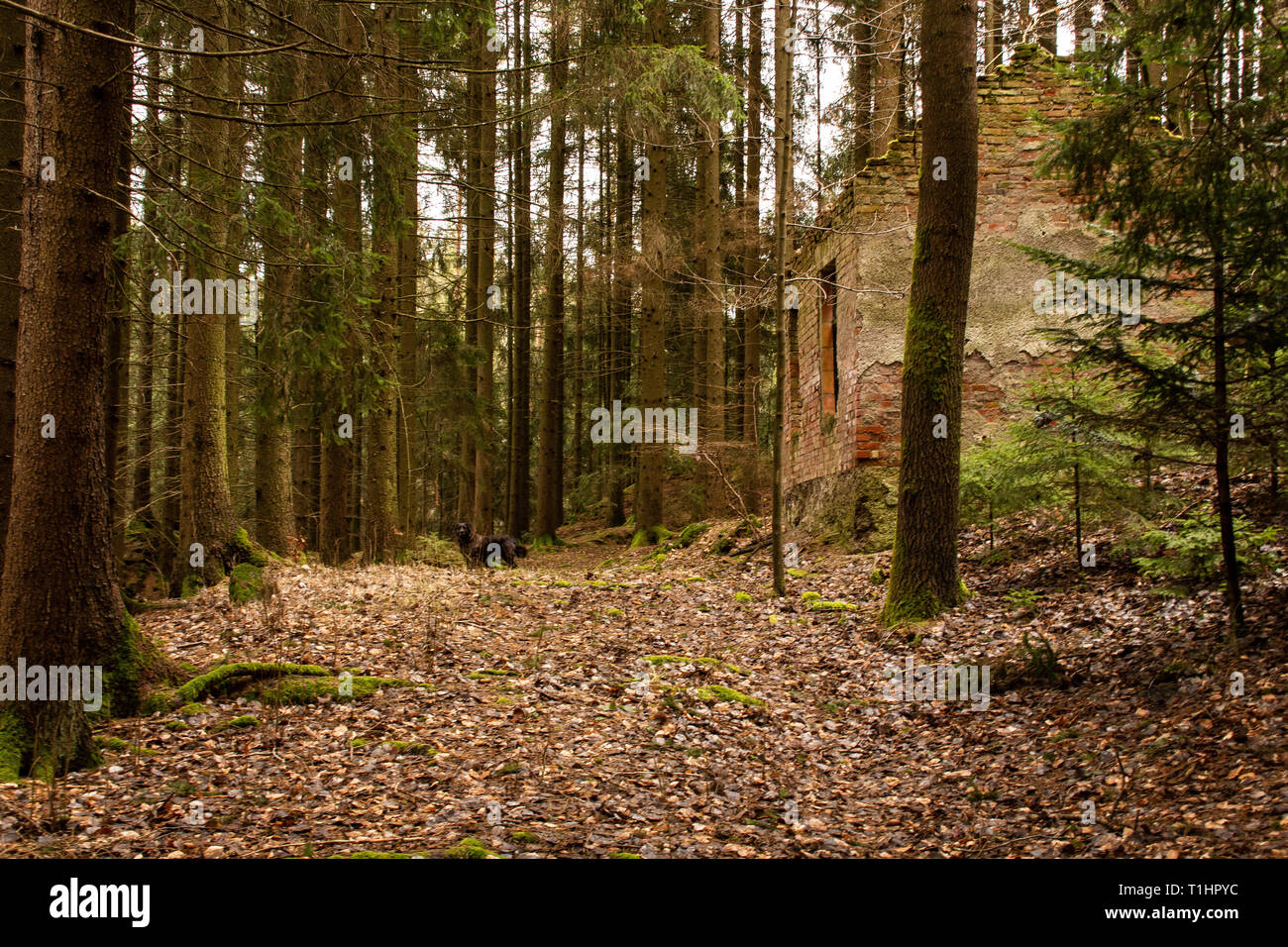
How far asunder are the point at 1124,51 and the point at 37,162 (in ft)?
23.7

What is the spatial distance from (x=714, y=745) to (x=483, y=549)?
9802 millimetres

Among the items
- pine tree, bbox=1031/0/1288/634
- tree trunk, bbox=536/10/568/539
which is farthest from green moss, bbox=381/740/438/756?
tree trunk, bbox=536/10/568/539

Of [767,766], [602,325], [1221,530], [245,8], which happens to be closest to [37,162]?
[767,766]

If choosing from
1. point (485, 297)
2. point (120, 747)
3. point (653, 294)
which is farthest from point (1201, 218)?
point (485, 297)

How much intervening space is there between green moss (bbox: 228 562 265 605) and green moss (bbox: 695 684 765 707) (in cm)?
508

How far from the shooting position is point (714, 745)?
5.42 meters

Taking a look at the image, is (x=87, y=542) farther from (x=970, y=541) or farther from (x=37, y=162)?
(x=970, y=541)

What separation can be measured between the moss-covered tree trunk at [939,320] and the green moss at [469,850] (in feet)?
16.9

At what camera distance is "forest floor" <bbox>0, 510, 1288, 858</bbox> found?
3832mm

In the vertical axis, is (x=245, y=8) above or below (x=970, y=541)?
above

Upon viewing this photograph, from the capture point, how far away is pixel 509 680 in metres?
6.63

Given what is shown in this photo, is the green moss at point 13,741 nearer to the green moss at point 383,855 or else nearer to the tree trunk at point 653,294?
the green moss at point 383,855

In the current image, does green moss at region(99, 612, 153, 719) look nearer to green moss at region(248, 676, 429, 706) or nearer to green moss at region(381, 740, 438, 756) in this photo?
green moss at region(248, 676, 429, 706)

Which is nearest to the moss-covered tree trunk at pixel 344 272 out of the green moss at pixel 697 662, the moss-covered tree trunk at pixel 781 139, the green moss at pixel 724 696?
the green moss at pixel 697 662
